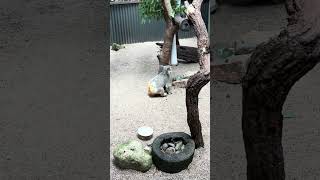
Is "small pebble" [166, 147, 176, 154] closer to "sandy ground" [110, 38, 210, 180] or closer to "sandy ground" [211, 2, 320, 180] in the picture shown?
"sandy ground" [110, 38, 210, 180]

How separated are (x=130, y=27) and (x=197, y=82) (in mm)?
3109

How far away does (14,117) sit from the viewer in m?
3.37

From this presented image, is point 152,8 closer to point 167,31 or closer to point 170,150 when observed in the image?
point 167,31

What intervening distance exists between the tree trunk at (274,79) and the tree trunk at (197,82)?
1572 millimetres

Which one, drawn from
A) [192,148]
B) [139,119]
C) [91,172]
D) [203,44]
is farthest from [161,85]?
[91,172]

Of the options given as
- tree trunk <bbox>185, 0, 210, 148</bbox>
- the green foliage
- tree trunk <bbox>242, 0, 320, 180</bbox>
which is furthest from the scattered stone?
the green foliage

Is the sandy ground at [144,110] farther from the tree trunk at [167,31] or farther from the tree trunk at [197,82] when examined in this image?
the tree trunk at [167,31]

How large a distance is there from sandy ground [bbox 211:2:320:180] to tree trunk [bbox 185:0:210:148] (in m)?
0.15

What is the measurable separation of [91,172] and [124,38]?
138 inches

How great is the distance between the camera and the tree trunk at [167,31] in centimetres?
420

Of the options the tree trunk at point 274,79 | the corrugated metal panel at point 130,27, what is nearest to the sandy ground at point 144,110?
the corrugated metal panel at point 130,27

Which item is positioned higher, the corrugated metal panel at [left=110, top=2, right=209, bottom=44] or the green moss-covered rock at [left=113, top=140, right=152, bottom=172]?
the corrugated metal panel at [left=110, top=2, right=209, bottom=44]

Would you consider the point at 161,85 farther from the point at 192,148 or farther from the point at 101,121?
the point at 192,148

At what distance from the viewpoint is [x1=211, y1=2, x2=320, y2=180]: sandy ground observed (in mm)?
2705
